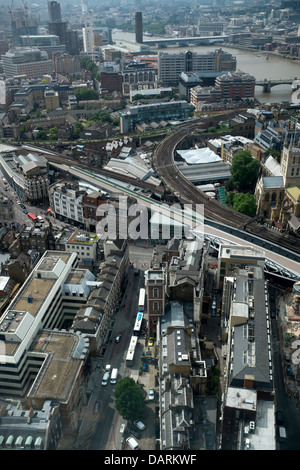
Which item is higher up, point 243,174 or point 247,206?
point 243,174

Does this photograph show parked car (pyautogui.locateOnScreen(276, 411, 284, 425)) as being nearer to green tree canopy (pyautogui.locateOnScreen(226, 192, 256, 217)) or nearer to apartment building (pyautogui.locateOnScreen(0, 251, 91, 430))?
apartment building (pyautogui.locateOnScreen(0, 251, 91, 430))

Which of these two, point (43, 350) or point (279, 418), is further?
point (43, 350)

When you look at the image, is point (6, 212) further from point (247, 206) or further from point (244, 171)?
point (244, 171)

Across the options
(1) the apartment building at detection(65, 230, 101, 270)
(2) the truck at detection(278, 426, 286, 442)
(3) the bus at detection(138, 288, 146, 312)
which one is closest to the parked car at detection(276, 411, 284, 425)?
(2) the truck at detection(278, 426, 286, 442)

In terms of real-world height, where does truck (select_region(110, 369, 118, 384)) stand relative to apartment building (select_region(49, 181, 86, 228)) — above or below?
below

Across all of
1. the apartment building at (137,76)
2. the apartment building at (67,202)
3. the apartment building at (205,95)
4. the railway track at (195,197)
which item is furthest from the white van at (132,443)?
the apartment building at (137,76)

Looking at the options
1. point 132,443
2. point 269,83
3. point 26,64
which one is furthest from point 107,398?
point 26,64

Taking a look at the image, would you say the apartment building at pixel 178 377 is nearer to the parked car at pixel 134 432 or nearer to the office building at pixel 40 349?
the parked car at pixel 134 432
